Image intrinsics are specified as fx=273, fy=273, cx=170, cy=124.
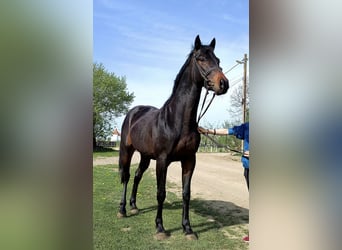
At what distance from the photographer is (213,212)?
7.88 feet

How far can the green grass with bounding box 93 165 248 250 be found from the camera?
6.24 feet

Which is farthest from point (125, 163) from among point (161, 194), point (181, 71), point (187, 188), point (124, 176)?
point (181, 71)

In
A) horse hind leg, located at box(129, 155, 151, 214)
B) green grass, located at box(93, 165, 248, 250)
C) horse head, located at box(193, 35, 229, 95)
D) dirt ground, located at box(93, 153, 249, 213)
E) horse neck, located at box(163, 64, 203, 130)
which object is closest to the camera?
horse head, located at box(193, 35, 229, 95)

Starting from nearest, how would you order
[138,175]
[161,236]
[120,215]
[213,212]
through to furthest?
[161,236] < [120,215] < [213,212] < [138,175]

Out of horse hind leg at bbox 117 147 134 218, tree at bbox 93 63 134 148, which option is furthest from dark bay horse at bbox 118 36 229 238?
horse hind leg at bbox 117 147 134 218

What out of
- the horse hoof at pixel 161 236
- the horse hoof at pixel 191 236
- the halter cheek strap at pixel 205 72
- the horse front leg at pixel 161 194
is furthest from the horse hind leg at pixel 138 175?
the halter cheek strap at pixel 205 72

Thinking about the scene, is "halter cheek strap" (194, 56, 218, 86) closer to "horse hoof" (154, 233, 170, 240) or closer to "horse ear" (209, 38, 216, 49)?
"horse ear" (209, 38, 216, 49)

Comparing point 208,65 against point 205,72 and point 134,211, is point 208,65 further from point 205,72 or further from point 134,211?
point 134,211

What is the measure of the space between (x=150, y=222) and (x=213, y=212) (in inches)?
23.7

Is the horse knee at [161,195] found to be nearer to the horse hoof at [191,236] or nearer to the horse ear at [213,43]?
the horse hoof at [191,236]

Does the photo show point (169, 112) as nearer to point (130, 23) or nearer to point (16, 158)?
point (130, 23)

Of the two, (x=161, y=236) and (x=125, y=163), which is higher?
(x=125, y=163)

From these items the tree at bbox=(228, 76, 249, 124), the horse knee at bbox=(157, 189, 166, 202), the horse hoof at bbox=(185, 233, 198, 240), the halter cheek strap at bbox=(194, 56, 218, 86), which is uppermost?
the halter cheek strap at bbox=(194, 56, 218, 86)

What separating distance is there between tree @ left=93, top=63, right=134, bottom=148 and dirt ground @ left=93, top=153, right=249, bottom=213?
29 cm
